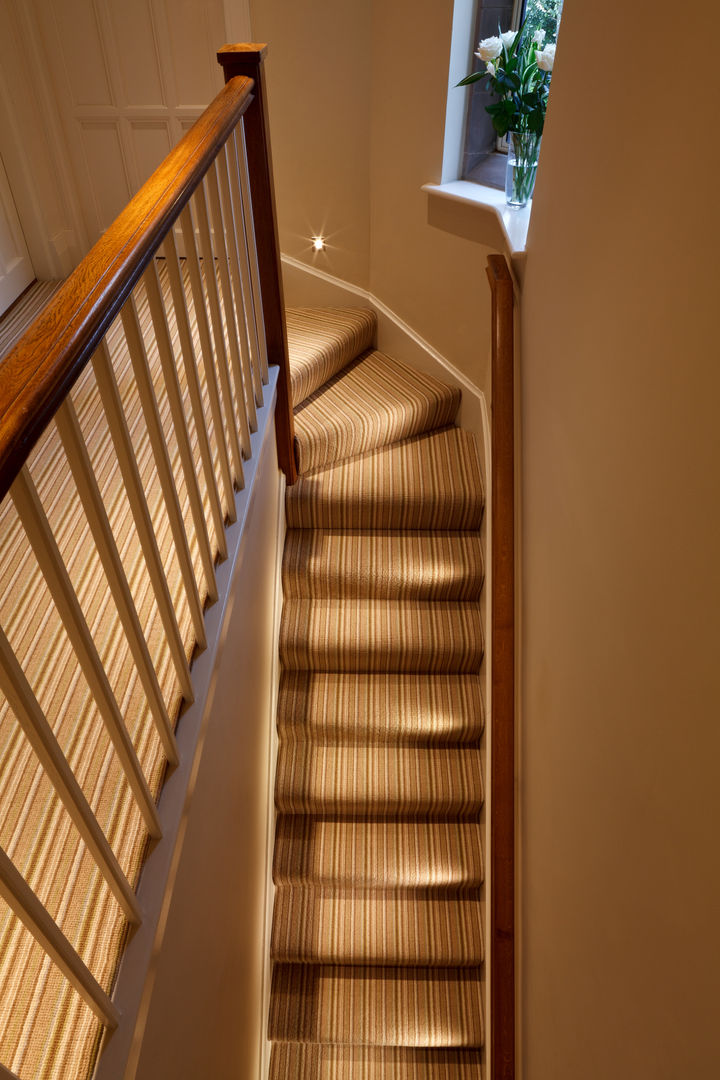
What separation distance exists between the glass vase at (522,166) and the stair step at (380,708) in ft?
5.39

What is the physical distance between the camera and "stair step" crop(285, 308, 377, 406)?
9.67ft

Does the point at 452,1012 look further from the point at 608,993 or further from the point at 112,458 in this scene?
the point at 112,458

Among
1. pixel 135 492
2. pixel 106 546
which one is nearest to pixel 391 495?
pixel 135 492

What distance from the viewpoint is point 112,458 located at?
2.00 metres

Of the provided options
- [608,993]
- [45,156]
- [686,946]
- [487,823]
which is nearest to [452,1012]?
[487,823]

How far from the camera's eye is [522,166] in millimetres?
2357

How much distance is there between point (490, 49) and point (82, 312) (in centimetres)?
201

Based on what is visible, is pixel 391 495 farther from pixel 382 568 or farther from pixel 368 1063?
pixel 368 1063

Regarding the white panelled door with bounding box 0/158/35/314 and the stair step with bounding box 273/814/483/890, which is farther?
the white panelled door with bounding box 0/158/35/314

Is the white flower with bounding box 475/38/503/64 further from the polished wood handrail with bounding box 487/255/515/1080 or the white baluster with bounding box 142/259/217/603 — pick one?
the white baluster with bounding box 142/259/217/603

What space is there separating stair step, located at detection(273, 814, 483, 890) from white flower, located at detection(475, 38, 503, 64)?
98.7 inches

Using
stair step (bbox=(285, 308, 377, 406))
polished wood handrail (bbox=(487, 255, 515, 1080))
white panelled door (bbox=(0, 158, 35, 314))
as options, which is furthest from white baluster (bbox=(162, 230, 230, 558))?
white panelled door (bbox=(0, 158, 35, 314))

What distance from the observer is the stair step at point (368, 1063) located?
93.5 inches

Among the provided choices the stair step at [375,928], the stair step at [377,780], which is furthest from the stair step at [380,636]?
the stair step at [375,928]
